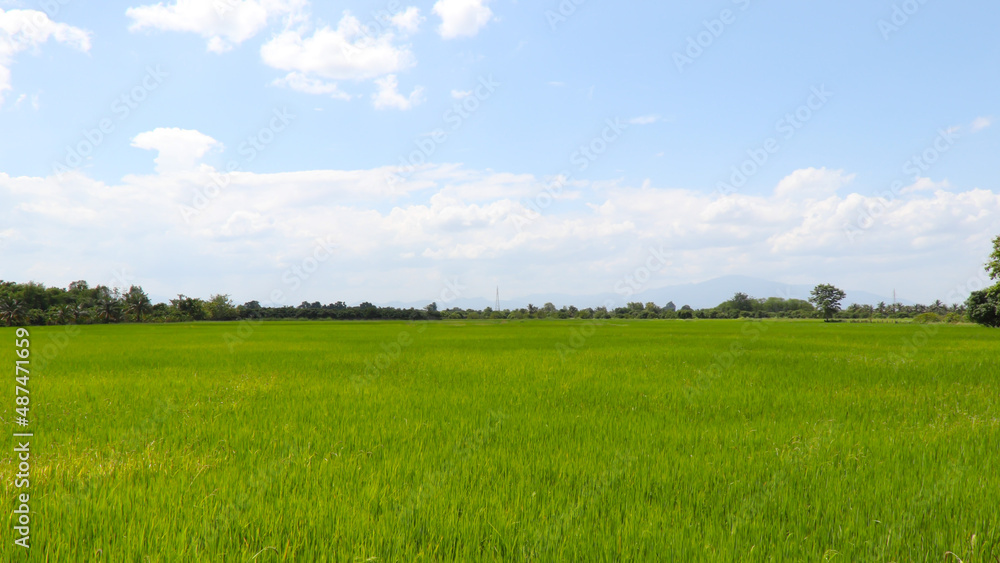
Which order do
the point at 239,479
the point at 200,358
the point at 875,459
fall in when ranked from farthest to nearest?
the point at 200,358 < the point at 875,459 < the point at 239,479

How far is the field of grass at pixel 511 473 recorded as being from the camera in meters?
3.16

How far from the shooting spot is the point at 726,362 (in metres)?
14.3

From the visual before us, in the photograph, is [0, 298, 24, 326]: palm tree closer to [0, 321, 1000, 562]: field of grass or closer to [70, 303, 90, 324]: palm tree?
[70, 303, 90, 324]: palm tree

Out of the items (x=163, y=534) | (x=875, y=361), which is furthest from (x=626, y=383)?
(x=875, y=361)

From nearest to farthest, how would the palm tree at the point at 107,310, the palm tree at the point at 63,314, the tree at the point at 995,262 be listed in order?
1. the tree at the point at 995,262
2. the palm tree at the point at 63,314
3. the palm tree at the point at 107,310

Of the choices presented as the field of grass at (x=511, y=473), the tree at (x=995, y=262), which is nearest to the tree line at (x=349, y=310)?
the tree at (x=995, y=262)

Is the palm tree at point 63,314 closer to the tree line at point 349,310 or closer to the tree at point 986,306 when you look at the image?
the tree line at point 349,310

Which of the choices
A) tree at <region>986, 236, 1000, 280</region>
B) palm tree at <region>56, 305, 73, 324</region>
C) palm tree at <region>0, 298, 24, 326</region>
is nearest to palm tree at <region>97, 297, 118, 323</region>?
palm tree at <region>56, 305, 73, 324</region>

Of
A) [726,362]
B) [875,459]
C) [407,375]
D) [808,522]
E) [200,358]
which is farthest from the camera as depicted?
[200,358]

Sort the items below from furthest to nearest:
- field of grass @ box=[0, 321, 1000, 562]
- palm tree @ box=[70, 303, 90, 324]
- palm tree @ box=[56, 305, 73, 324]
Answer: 1. palm tree @ box=[70, 303, 90, 324]
2. palm tree @ box=[56, 305, 73, 324]
3. field of grass @ box=[0, 321, 1000, 562]

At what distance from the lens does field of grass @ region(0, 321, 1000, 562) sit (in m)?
3.16

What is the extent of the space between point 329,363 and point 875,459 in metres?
13.3

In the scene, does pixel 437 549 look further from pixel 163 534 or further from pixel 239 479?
pixel 239 479

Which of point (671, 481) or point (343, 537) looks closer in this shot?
point (343, 537)
